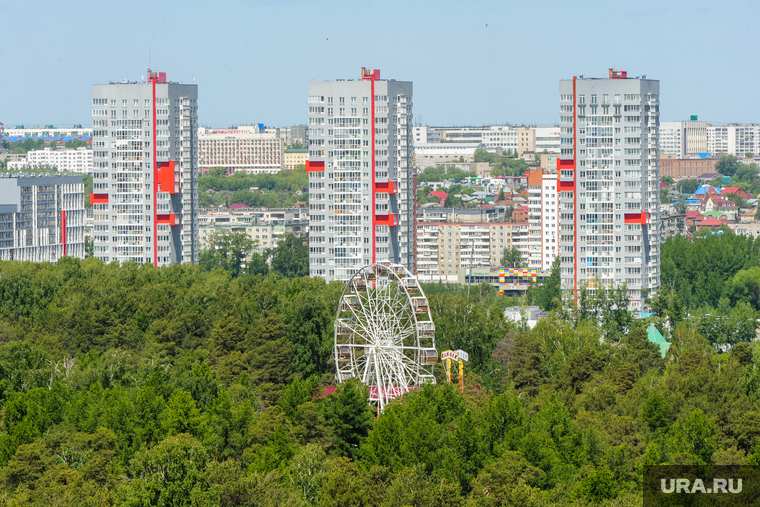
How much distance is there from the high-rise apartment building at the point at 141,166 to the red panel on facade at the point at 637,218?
48463mm

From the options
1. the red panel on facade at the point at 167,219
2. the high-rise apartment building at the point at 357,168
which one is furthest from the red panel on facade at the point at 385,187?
the red panel on facade at the point at 167,219

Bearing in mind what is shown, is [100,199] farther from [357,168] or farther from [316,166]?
[357,168]

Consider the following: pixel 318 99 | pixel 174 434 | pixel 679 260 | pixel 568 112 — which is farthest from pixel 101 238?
pixel 174 434

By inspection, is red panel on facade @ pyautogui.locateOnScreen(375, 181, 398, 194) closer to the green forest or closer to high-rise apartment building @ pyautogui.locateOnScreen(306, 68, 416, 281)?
high-rise apartment building @ pyautogui.locateOnScreen(306, 68, 416, 281)

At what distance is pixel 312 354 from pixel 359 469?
96.8ft

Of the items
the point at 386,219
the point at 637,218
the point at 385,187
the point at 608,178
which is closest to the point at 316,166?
the point at 385,187

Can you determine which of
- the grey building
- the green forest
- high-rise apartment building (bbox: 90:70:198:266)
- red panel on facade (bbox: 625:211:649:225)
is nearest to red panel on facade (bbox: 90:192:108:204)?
high-rise apartment building (bbox: 90:70:198:266)

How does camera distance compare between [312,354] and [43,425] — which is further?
[312,354]

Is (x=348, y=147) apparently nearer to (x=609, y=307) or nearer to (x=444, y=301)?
(x=609, y=307)

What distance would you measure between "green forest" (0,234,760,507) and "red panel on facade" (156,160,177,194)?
3486cm

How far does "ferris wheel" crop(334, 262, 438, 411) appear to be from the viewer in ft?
291

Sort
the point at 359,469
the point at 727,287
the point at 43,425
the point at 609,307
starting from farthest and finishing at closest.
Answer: the point at 727,287 → the point at 609,307 → the point at 43,425 → the point at 359,469

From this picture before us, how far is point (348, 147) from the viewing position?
15250cm

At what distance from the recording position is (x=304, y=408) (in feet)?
268
